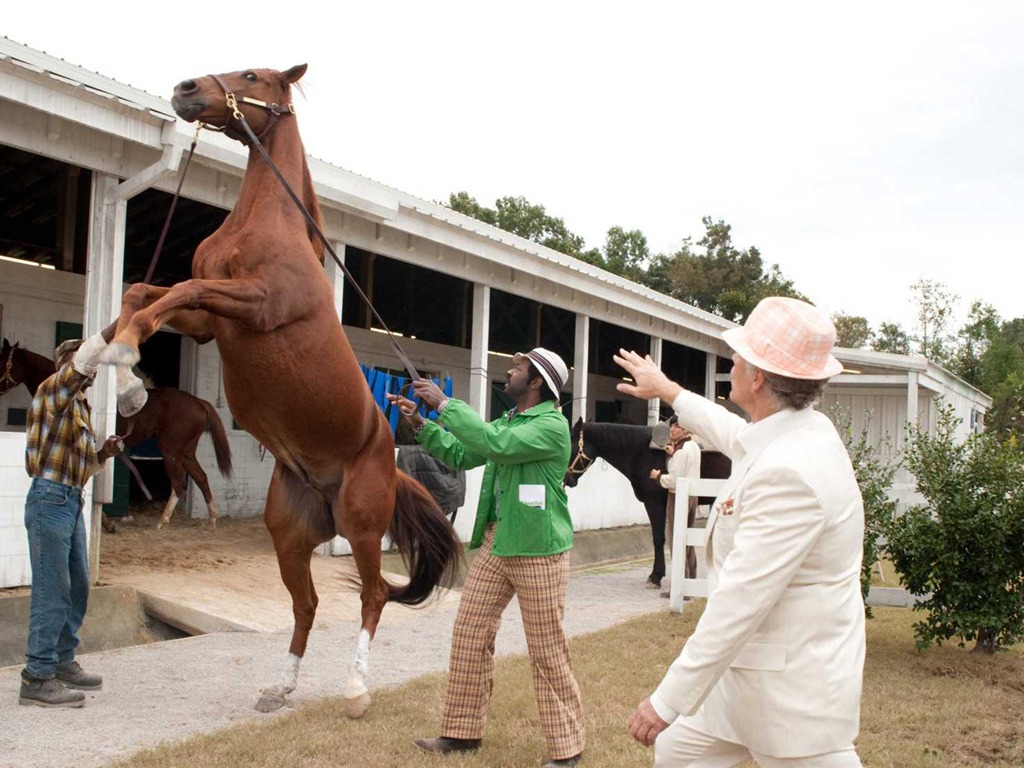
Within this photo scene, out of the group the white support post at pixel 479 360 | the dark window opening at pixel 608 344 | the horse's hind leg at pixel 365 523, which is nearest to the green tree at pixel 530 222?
the dark window opening at pixel 608 344

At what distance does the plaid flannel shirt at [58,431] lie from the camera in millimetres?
4902

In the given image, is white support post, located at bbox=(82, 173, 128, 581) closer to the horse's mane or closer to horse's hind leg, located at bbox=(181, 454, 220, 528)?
the horse's mane

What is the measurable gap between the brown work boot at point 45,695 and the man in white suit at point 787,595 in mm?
3712

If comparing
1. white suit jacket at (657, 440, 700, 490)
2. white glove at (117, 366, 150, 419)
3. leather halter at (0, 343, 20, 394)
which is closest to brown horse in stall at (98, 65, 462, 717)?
white glove at (117, 366, 150, 419)

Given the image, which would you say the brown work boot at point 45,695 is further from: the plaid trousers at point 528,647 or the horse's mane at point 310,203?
the horse's mane at point 310,203

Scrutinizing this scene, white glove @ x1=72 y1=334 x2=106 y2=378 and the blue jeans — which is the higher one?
white glove @ x1=72 y1=334 x2=106 y2=378

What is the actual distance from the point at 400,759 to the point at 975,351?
5285cm

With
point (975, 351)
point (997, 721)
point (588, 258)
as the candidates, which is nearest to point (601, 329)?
point (997, 721)

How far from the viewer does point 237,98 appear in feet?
14.2

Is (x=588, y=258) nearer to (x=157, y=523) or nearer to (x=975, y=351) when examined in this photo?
(x=975, y=351)

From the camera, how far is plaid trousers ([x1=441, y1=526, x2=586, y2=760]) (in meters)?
4.41

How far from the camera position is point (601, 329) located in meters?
19.9

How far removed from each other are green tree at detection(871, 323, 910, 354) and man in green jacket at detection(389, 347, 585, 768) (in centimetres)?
5748

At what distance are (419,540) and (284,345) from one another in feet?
6.24
